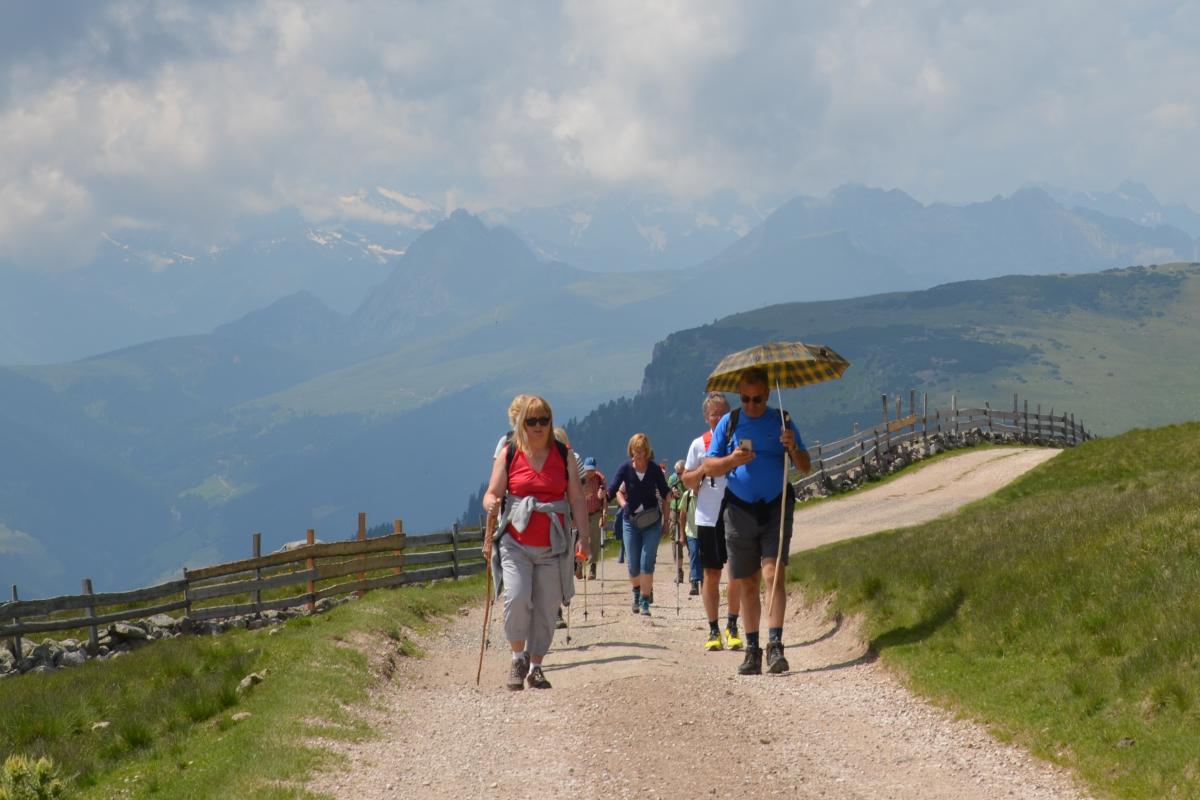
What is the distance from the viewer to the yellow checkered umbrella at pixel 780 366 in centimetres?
1099

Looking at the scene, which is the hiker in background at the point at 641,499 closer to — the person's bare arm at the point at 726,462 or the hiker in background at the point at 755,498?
the hiker in background at the point at 755,498

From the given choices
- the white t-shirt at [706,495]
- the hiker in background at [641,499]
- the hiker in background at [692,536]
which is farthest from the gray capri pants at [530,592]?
the hiker in background at [692,536]

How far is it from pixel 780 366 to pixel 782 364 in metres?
0.26

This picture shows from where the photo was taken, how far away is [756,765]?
7707mm

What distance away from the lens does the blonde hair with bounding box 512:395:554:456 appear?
10.3m

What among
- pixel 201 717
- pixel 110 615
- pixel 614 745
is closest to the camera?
pixel 614 745

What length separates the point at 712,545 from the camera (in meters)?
12.4

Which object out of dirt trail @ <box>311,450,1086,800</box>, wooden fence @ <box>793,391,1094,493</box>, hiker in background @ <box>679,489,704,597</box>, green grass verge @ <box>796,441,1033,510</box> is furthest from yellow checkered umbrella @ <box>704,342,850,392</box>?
wooden fence @ <box>793,391,1094,493</box>

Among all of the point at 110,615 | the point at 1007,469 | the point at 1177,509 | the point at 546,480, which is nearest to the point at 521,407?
the point at 546,480

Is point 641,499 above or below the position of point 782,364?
below

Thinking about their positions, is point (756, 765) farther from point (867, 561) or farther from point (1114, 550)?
point (867, 561)

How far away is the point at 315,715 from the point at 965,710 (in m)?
5.22

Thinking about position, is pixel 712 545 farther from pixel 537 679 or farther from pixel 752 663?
pixel 537 679

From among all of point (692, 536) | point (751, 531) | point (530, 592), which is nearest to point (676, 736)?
point (530, 592)
